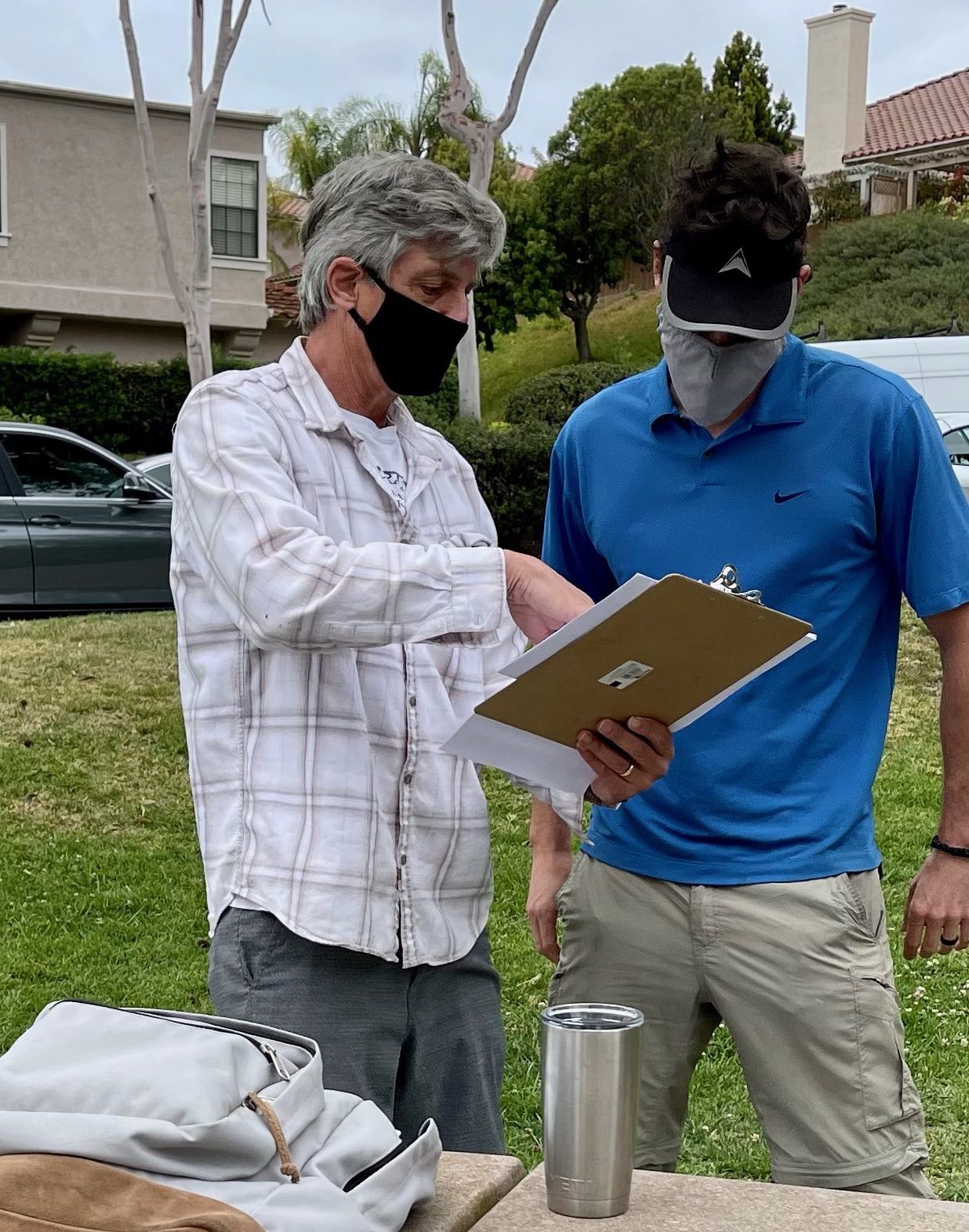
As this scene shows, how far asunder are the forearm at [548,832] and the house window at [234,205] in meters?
27.7

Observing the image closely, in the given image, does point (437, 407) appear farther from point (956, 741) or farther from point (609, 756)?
point (609, 756)

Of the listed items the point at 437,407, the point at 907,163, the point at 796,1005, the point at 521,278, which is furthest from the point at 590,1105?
the point at 907,163

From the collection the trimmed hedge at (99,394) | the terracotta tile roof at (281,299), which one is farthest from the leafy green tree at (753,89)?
the trimmed hedge at (99,394)

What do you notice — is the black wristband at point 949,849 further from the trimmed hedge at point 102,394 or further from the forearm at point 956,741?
the trimmed hedge at point 102,394

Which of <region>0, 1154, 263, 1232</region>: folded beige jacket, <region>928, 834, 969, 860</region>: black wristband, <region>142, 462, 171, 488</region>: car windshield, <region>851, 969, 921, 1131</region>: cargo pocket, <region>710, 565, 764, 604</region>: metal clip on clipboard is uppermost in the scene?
<region>710, 565, 764, 604</region>: metal clip on clipboard

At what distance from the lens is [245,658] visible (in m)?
2.33

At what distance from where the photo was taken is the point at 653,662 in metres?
2.08

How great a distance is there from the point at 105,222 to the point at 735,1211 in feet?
95.9

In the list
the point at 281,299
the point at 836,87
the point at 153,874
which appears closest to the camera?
the point at 153,874

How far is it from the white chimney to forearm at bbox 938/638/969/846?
139 ft

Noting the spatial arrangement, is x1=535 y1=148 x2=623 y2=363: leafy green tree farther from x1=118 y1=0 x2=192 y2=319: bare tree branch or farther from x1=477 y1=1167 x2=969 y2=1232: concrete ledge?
x1=477 y1=1167 x2=969 y2=1232: concrete ledge

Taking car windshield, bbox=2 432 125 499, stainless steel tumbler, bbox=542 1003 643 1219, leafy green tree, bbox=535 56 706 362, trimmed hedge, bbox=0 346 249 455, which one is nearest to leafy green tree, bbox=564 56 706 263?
leafy green tree, bbox=535 56 706 362

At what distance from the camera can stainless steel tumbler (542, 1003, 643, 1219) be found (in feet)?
5.80

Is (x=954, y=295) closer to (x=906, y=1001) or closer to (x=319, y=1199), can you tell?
(x=906, y=1001)
